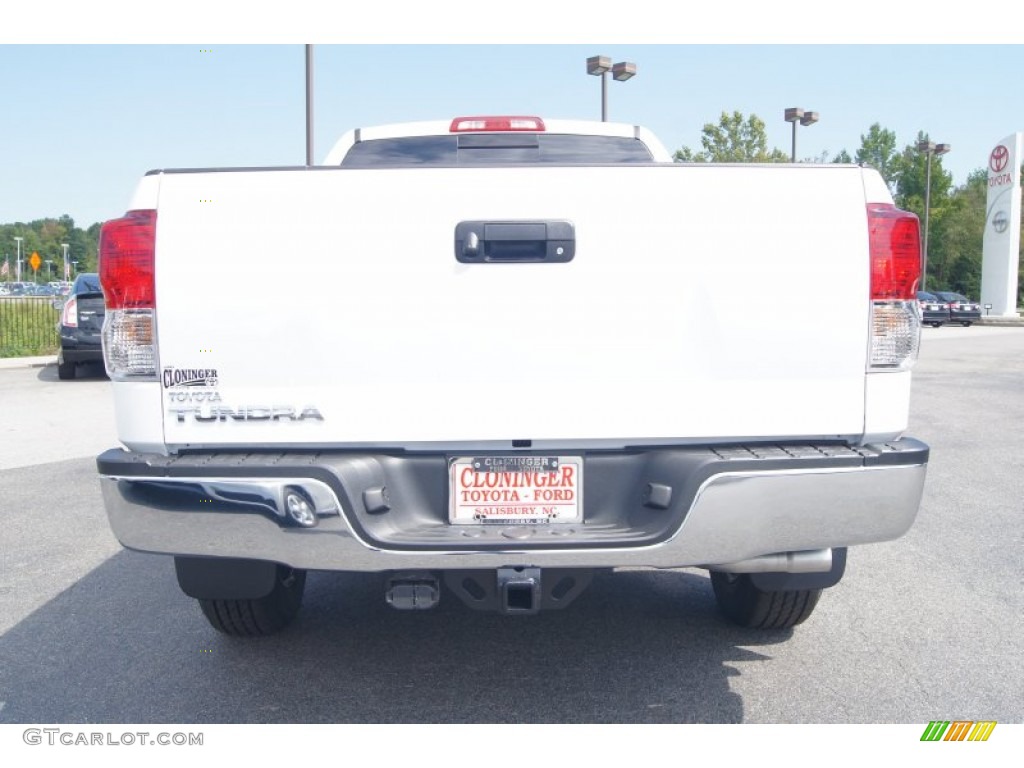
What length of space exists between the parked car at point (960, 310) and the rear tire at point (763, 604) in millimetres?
43163

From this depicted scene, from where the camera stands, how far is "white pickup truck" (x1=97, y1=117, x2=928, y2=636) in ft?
10.0

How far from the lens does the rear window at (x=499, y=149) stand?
5203 mm

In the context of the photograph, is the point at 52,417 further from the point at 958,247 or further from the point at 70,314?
the point at 958,247

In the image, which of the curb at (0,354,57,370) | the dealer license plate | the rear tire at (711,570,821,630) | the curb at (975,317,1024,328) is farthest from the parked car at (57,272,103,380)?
the curb at (975,317,1024,328)

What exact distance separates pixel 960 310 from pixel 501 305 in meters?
45.1

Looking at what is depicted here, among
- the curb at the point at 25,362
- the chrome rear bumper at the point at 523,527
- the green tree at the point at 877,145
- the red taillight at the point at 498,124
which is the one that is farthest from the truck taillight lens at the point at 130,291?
the green tree at the point at 877,145

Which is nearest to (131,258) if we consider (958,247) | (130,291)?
(130,291)

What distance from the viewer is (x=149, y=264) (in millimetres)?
3092

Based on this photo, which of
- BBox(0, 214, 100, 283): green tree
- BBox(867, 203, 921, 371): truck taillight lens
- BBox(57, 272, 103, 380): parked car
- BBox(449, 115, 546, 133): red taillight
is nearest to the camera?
BBox(867, 203, 921, 371): truck taillight lens

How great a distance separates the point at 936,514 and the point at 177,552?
5.34 metres

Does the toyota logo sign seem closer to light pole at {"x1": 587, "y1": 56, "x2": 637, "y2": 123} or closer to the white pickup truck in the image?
light pole at {"x1": 587, "y1": 56, "x2": 637, "y2": 123}

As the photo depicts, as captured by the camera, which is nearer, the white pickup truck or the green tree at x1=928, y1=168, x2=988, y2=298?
the white pickup truck

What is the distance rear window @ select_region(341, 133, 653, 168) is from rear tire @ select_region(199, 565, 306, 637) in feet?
6.96

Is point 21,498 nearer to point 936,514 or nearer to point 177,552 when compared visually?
point 177,552
